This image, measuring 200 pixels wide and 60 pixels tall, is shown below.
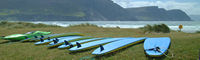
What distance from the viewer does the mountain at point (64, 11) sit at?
129875mm

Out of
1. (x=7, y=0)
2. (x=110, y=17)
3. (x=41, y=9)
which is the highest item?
(x=7, y=0)

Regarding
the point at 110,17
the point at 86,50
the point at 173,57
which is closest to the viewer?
the point at 173,57

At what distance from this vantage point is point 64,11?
511 feet

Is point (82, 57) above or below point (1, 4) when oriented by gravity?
below

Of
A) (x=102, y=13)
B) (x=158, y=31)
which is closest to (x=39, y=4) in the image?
(x=102, y=13)

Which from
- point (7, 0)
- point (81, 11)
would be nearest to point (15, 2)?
point (7, 0)

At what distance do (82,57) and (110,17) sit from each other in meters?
167

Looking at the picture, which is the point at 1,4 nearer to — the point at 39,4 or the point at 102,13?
the point at 39,4

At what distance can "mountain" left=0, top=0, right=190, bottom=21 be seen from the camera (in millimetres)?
129875

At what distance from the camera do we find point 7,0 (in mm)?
155500

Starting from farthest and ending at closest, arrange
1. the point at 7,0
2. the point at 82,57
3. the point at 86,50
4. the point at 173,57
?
the point at 7,0 → the point at 86,50 → the point at 82,57 → the point at 173,57

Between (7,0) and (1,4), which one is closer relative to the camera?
(1,4)

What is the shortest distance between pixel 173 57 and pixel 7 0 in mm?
177371

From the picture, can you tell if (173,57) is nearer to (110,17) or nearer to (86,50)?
(86,50)
